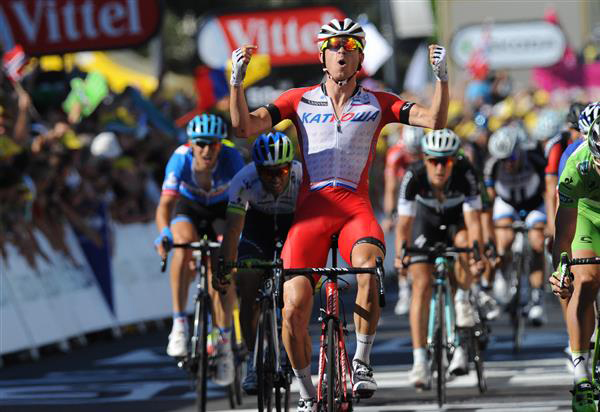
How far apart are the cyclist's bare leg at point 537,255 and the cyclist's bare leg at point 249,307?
20.4ft

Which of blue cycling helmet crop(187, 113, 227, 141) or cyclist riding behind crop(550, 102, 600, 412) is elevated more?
blue cycling helmet crop(187, 113, 227, 141)

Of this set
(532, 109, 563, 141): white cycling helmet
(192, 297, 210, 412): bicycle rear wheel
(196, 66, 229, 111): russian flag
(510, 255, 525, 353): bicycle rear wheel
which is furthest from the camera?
(196, 66, 229, 111): russian flag

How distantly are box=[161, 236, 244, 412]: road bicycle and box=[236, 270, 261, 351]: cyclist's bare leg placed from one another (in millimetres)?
471

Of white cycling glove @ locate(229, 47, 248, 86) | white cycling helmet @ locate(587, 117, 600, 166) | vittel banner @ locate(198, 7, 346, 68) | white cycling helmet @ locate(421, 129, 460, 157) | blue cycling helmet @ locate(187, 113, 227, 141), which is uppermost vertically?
vittel banner @ locate(198, 7, 346, 68)

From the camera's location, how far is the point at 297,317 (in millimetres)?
9469

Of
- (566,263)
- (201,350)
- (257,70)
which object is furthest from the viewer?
(257,70)

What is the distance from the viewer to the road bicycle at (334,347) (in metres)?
9.00

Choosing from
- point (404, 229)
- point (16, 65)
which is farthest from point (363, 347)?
point (16, 65)

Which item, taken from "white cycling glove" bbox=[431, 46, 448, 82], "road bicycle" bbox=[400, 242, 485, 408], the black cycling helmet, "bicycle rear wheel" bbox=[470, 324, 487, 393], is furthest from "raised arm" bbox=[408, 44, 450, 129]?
"bicycle rear wheel" bbox=[470, 324, 487, 393]

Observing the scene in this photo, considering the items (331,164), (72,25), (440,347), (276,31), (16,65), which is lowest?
(440,347)

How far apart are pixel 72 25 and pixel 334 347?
13.5m

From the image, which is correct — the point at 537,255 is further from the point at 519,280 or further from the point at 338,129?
the point at 338,129

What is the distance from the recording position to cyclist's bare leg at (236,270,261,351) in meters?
11.3

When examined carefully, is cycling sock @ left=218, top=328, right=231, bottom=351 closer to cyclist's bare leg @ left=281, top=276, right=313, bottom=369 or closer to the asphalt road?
the asphalt road
